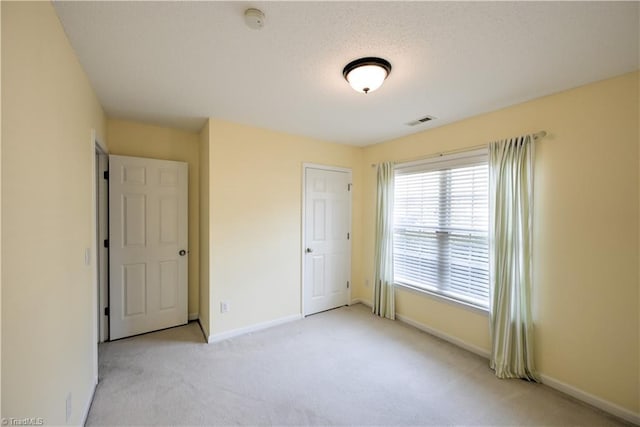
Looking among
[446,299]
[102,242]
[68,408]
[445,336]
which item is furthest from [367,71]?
[102,242]

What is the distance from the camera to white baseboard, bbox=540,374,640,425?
6.21 feet

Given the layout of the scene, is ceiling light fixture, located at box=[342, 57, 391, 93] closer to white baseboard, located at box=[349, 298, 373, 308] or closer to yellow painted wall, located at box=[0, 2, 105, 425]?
yellow painted wall, located at box=[0, 2, 105, 425]

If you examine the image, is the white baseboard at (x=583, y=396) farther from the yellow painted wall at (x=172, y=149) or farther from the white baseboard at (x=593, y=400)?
the yellow painted wall at (x=172, y=149)

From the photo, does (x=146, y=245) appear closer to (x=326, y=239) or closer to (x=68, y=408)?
(x=68, y=408)

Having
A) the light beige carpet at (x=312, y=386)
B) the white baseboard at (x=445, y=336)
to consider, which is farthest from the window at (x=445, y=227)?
the light beige carpet at (x=312, y=386)

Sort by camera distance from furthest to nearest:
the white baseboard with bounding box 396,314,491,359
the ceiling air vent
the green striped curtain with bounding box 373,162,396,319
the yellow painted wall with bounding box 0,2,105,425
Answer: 1. the green striped curtain with bounding box 373,162,396,319
2. the ceiling air vent
3. the white baseboard with bounding box 396,314,491,359
4. the yellow painted wall with bounding box 0,2,105,425

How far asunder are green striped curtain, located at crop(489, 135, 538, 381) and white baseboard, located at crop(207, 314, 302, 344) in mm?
2272

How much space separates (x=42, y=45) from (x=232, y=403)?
2.43 metres

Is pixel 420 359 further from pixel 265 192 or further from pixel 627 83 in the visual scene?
pixel 627 83

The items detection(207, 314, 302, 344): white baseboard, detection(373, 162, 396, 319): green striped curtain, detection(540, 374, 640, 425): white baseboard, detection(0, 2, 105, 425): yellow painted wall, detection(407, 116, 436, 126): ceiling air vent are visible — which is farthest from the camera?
detection(373, 162, 396, 319): green striped curtain

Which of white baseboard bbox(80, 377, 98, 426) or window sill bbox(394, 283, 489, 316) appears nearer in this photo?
white baseboard bbox(80, 377, 98, 426)

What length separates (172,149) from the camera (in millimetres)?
3393

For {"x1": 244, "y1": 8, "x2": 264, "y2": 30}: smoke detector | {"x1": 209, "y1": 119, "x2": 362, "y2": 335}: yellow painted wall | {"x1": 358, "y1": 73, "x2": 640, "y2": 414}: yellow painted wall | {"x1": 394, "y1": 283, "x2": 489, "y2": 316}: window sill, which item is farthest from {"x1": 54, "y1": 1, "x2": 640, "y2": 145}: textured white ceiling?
{"x1": 394, "y1": 283, "x2": 489, "y2": 316}: window sill

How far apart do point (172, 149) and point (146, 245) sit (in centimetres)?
122
